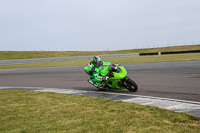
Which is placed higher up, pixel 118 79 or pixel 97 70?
pixel 97 70

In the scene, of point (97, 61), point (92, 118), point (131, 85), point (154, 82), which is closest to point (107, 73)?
point (97, 61)

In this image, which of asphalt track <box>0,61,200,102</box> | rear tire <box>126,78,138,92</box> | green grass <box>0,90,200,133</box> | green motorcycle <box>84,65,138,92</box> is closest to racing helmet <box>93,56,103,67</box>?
green motorcycle <box>84,65,138,92</box>

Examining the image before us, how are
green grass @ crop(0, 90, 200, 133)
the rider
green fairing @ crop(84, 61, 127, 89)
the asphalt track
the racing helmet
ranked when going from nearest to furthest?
green grass @ crop(0, 90, 200, 133)
the asphalt track
green fairing @ crop(84, 61, 127, 89)
the rider
the racing helmet

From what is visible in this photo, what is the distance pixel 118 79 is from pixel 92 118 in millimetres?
3811

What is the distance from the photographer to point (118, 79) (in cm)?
884

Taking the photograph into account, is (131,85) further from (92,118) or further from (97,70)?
(92,118)

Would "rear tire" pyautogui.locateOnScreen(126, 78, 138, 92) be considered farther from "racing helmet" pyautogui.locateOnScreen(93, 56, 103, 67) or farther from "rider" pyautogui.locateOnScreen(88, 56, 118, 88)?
"racing helmet" pyautogui.locateOnScreen(93, 56, 103, 67)

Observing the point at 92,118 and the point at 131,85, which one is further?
the point at 131,85

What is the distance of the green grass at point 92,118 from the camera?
4.41 m

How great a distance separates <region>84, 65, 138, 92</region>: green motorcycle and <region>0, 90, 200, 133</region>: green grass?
206 cm

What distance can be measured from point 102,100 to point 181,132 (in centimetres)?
356

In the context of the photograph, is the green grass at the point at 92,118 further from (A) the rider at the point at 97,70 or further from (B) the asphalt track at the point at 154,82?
(A) the rider at the point at 97,70

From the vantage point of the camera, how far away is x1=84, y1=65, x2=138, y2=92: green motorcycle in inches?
348

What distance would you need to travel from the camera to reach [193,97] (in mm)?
7117
